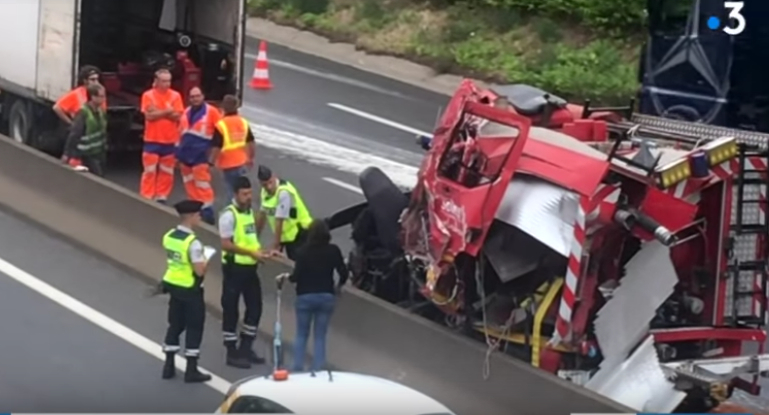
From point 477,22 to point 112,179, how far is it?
12.3 m

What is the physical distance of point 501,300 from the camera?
12742mm

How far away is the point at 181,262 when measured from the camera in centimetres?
1314

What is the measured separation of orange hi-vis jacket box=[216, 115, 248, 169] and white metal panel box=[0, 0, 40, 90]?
164 inches

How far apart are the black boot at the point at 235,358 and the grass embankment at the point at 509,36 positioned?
591 inches

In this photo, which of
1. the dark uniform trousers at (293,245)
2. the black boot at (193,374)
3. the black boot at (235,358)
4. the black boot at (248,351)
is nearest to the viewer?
the black boot at (193,374)

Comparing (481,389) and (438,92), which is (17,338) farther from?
(438,92)

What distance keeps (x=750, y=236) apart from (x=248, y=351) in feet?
13.2

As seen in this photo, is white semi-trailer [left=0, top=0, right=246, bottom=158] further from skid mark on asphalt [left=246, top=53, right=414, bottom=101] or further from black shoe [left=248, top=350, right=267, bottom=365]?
black shoe [left=248, top=350, right=267, bottom=365]

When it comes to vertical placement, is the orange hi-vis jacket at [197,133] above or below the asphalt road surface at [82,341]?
above

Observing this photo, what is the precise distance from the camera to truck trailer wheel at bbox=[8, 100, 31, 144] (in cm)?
2150

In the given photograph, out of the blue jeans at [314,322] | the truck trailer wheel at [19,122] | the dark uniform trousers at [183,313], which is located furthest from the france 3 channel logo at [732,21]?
the dark uniform trousers at [183,313]

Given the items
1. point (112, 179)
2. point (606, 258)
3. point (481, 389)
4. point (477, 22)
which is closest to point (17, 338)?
point (481, 389)

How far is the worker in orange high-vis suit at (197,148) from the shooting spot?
17.8 m

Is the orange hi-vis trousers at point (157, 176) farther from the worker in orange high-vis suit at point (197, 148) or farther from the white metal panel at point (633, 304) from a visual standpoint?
the white metal panel at point (633, 304)
